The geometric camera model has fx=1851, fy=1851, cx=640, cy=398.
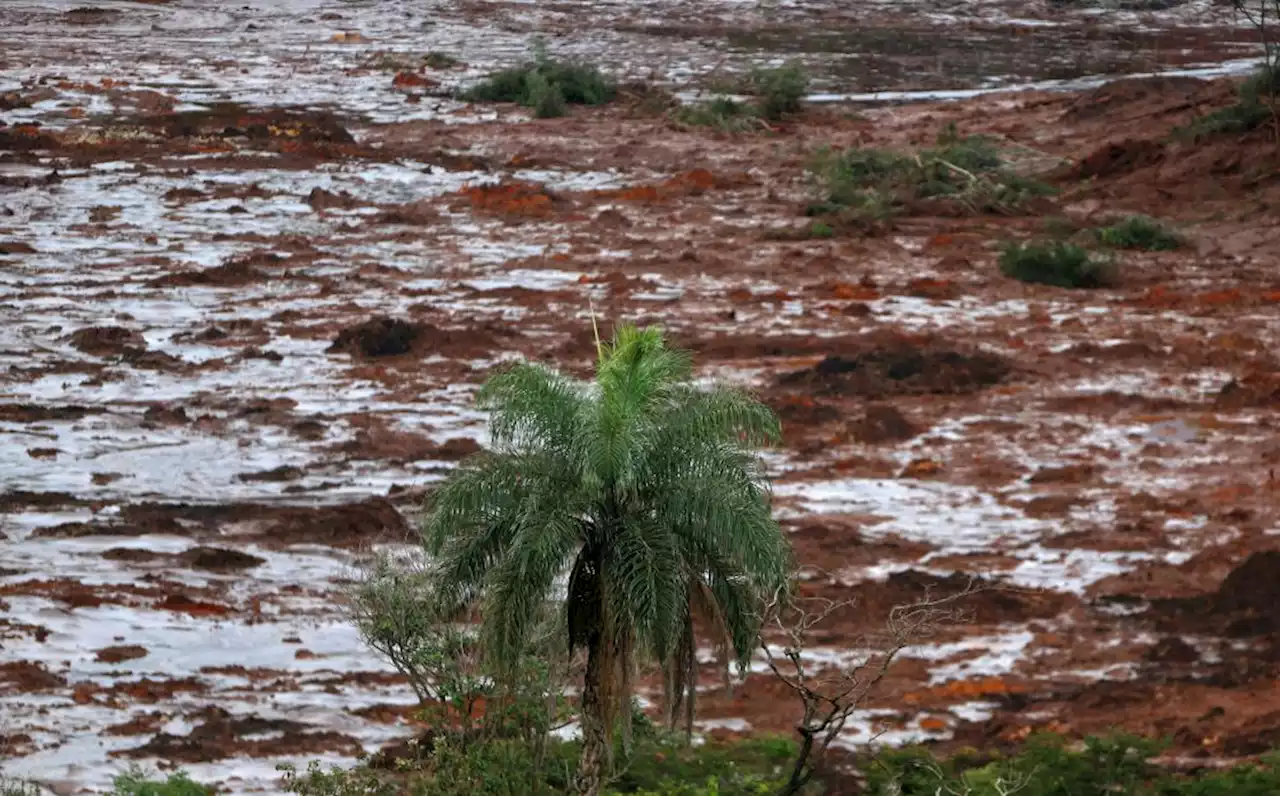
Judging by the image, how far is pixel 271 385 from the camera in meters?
27.6

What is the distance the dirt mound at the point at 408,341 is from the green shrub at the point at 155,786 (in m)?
15.0

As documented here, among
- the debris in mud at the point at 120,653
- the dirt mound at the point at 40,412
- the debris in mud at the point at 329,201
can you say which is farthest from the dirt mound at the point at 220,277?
the debris in mud at the point at 120,653

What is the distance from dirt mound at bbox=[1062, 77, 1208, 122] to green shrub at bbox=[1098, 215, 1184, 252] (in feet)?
40.3

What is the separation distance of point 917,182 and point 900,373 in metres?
14.8

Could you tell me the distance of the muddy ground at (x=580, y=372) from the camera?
683 inches

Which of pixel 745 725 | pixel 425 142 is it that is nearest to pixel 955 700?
pixel 745 725

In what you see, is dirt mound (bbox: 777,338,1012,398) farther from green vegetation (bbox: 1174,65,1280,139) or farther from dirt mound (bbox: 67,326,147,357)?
green vegetation (bbox: 1174,65,1280,139)

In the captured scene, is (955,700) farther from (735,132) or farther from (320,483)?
(735,132)

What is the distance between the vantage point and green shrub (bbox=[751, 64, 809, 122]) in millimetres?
52469

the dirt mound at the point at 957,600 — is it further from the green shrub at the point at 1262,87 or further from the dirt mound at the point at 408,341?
the green shrub at the point at 1262,87

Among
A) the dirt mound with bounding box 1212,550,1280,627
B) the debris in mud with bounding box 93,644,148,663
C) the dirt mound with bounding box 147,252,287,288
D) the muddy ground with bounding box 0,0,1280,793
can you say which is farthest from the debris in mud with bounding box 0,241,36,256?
the dirt mound with bounding box 1212,550,1280,627

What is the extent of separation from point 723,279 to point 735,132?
16.7 meters

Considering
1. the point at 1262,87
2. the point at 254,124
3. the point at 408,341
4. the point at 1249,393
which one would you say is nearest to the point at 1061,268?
the point at 1249,393

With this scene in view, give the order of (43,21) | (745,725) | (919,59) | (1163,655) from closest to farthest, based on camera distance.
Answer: (745,725)
(1163,655)
(919,59)
(43,21)
